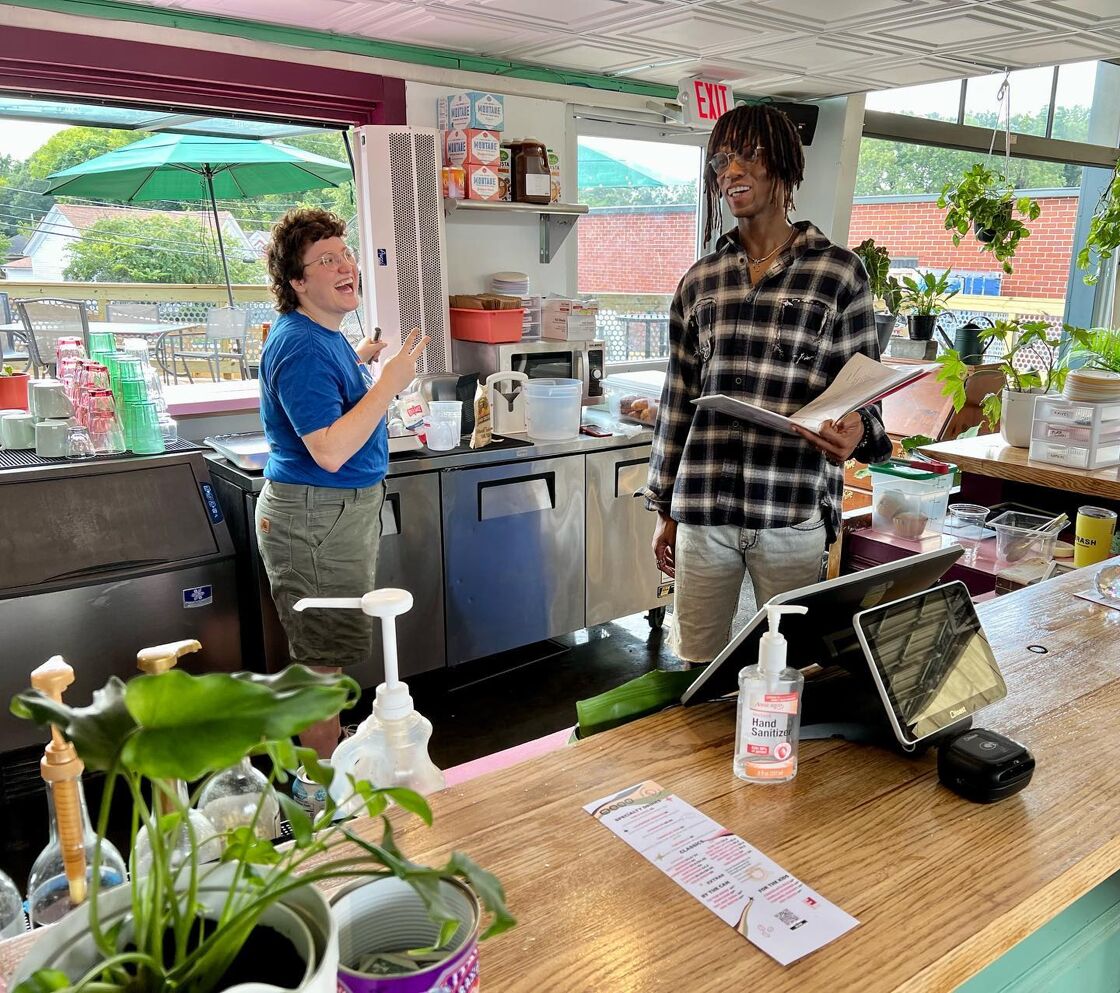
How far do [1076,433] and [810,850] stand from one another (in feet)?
6.63

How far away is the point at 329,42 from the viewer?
3.40m

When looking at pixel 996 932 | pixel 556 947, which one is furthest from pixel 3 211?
pixel 996 932

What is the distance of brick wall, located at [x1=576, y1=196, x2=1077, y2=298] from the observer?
4.82m

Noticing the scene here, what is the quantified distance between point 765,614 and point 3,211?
3259mm

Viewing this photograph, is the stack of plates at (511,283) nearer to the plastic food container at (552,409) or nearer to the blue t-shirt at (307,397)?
the plastic food container at (552,409)

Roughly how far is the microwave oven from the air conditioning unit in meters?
0.10

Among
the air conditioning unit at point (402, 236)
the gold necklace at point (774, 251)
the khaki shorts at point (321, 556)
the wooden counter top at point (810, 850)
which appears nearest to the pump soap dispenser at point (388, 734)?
the wooden counter top at point (810, 850)

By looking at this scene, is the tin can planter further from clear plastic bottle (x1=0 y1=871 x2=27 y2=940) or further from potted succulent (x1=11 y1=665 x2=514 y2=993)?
clear plastic bottle (x1=0 y1=871 x2=27 y2=940)

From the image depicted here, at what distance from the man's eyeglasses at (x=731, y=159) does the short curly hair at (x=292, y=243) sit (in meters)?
1.02

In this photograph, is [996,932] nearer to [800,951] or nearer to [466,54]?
[800,951]

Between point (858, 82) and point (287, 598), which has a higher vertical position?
point (858, 82)

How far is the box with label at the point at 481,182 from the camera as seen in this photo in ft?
11.9

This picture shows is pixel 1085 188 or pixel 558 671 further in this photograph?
pixel 1085 188

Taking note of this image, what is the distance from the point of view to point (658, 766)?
3.74 feet
